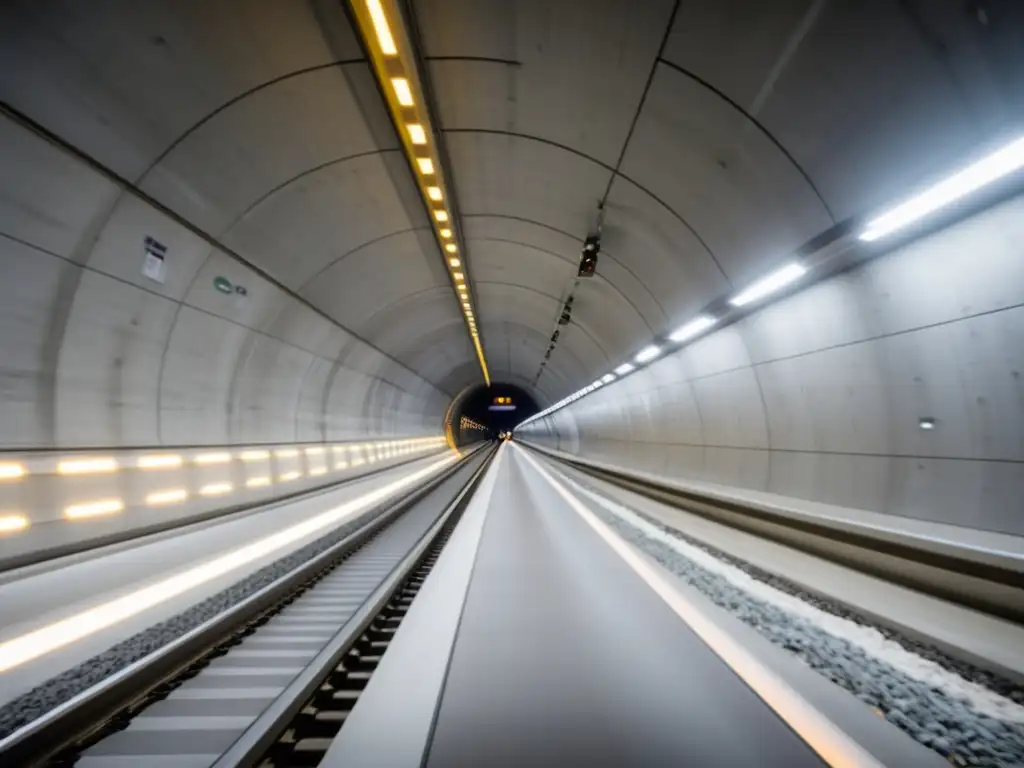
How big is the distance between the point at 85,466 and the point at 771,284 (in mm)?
8807

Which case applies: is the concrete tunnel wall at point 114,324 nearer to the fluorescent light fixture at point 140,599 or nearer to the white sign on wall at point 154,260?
the white sign on wall at point 154,260

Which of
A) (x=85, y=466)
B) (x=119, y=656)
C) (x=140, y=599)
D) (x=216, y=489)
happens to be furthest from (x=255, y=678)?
(x=216, y=489)

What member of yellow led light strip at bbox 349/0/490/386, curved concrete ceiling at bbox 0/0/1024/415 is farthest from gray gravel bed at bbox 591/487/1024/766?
yellow led light strip at bbox 349/0/490/386

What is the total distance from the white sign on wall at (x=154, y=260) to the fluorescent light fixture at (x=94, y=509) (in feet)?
9.54

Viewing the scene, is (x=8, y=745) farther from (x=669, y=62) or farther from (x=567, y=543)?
(x=669, y=62)

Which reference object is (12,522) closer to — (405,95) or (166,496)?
(166,496)

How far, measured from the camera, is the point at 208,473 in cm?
823

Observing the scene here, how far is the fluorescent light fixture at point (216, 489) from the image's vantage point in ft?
26.8

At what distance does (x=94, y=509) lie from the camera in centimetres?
598

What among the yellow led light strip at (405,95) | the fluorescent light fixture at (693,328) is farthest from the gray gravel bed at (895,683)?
the yellow led light strip at (405,95)

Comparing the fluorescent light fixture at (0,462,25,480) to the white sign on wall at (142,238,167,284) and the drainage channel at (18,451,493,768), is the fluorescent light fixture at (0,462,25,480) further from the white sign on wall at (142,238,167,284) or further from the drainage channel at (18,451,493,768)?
the drainage channel at (18,451,493,768)

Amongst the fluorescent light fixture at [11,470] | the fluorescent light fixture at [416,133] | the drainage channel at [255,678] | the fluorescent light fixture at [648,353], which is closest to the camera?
the drainage channel at [255,678]

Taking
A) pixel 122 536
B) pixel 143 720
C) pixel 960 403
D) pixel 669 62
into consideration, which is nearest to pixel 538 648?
pixel 143 720

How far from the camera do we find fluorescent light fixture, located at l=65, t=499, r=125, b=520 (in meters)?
5.66
